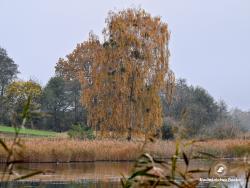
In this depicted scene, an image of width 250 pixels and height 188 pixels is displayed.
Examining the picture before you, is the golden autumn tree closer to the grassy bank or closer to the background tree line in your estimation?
the grassy bank

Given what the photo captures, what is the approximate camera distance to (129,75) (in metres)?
34.9

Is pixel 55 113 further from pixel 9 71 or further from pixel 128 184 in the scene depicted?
pixel 128 184

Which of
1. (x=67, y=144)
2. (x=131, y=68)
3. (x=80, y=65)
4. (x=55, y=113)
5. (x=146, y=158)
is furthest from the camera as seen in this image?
(x=80, y=65)

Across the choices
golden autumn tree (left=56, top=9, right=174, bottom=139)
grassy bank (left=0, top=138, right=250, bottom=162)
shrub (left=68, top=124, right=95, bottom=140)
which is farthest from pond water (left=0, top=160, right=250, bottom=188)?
golden autumn tree (left=56, top=9, right=174, bottom=139)

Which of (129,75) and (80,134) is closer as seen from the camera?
(80,134)

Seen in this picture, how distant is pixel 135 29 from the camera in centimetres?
3541

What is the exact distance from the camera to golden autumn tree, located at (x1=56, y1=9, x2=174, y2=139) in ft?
114

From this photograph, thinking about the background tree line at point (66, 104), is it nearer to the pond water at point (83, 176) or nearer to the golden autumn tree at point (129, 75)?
the golden autumn tree at point (129, 75)

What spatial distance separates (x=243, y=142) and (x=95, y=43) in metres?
11.8

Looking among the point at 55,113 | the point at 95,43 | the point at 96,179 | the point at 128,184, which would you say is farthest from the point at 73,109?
the point at 128,184

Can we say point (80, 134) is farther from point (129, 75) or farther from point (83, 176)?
point (83, 176)

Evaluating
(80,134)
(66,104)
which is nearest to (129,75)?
(80,134)

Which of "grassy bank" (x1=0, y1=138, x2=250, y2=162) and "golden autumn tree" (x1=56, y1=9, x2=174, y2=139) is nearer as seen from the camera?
"grassy bank" (x1=0, y1=138, x2=250, y2=162)

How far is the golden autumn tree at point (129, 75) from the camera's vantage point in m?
34.8
